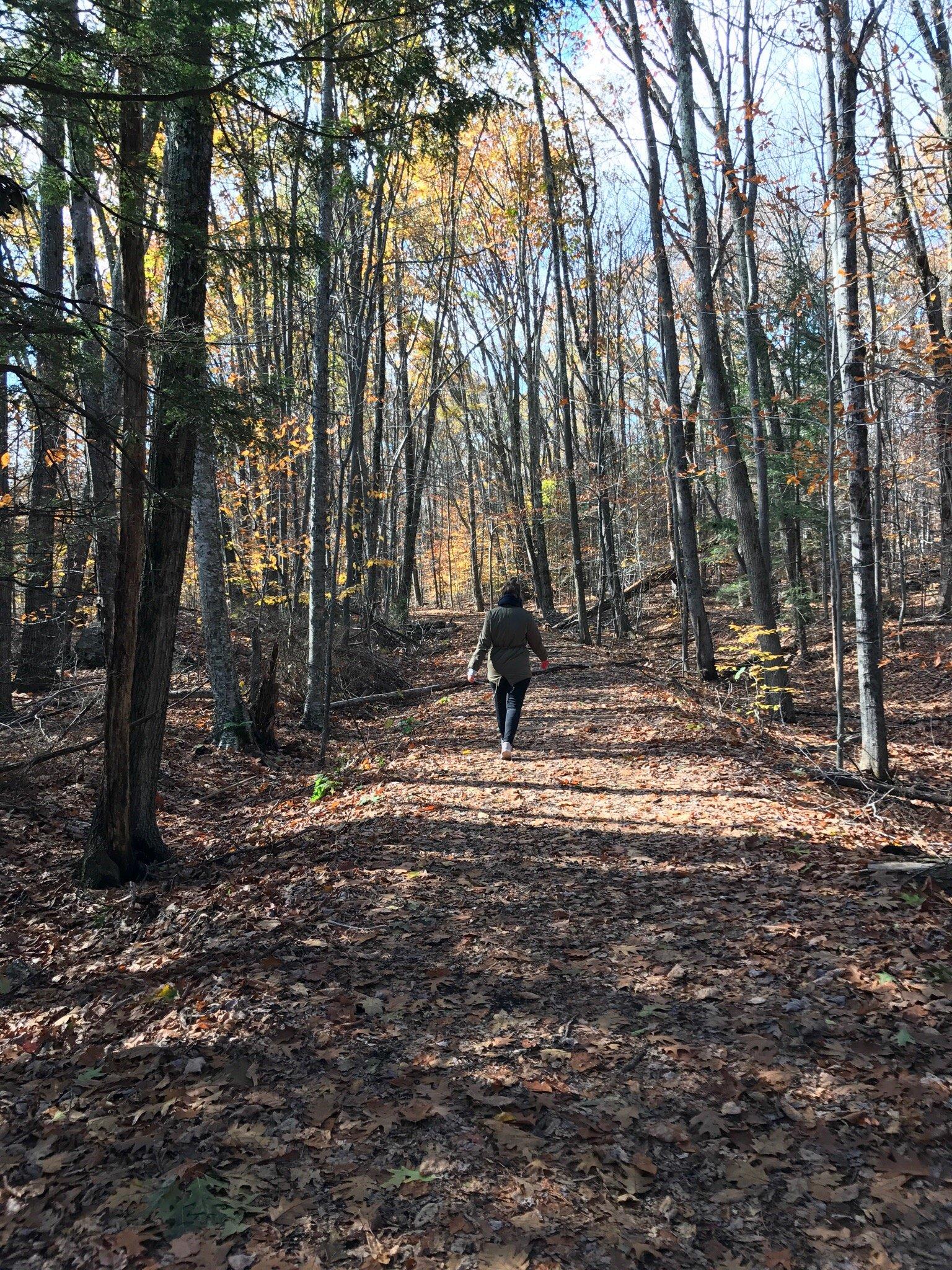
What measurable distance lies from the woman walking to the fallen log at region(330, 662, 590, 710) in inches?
187

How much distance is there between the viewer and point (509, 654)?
8.45 metres

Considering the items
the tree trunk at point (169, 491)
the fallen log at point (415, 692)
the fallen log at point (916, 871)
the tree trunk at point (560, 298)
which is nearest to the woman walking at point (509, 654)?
the tree trunk at point (169, 491)

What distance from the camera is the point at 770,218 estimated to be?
61.1 feet

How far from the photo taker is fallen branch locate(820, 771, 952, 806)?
7.94 metres

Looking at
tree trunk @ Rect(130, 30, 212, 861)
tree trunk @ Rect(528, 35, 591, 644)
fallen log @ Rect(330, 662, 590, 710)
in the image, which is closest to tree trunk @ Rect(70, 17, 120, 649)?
tree trunk @ Rect(130, 30, 212, 861)

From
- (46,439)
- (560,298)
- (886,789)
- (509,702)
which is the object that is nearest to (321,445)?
(46,439)

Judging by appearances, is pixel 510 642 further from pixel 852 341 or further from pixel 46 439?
pixel 46 439

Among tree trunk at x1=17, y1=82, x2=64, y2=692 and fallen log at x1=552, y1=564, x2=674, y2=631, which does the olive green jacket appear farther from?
fallen log at x1=552, y1=564, x2=674, y2=631

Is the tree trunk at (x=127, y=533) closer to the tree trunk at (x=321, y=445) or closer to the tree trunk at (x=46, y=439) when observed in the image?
the tree trunk at (x=46, y=439)

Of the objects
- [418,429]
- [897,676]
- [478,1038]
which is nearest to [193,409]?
[478,1038]

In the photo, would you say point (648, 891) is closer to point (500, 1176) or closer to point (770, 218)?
point (500, 1176)

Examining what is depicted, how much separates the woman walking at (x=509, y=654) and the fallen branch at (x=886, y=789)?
3.36 m

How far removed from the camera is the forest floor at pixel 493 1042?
258 centimetres

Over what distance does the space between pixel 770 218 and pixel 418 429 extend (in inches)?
495
